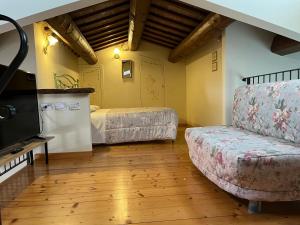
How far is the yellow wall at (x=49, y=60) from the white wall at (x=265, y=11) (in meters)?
2.31

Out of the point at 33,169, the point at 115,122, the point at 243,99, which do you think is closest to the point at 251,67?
the point at 243,99

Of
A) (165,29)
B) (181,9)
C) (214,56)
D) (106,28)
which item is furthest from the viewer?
(165,29)

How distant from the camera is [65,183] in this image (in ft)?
7.50

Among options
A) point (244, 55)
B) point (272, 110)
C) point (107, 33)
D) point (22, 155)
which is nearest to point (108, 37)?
point (107, 33)

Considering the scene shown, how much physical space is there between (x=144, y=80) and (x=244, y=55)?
3.41 meters

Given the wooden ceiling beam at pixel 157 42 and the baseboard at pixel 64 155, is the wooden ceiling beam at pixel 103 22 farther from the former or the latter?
the baseboard at pixel 64 155

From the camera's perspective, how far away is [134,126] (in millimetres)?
4059

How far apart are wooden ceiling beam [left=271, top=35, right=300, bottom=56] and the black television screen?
346 centimetres

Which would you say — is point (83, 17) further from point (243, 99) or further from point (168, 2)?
point (243, 99)

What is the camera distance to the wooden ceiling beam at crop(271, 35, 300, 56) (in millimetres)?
3315

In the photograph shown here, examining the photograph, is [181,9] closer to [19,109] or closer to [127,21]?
[127,21]

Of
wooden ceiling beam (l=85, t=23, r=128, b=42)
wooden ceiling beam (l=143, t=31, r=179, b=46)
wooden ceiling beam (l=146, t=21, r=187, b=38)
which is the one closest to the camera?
wooden ceiling beam (l=146, t=21, r=187, b=38)

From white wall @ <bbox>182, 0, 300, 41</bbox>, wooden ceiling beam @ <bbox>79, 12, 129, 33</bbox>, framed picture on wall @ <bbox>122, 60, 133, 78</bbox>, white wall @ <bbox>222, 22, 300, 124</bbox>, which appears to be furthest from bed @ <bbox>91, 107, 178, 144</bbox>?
framed picture on wall @ <bbox>122, 60, 133, 78</bbox>

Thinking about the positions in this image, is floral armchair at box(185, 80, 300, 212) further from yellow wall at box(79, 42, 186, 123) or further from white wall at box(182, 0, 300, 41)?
yellow wall at box(79, 42, 186, 123)
